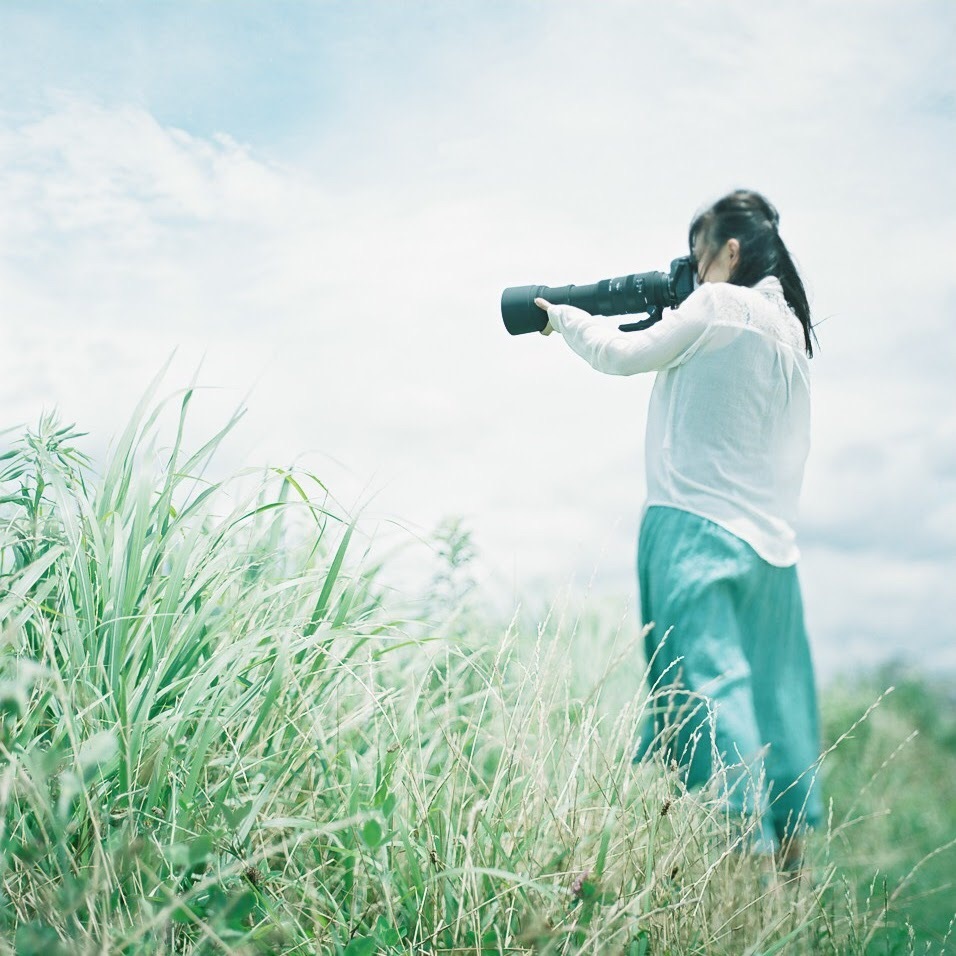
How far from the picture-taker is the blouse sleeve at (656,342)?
2322mm

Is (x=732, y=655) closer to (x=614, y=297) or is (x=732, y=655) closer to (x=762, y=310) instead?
(x=762, y=310)

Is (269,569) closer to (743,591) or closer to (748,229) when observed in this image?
(743,591)

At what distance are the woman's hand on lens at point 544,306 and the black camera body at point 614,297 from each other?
0.03 ft

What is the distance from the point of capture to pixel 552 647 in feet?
6.00

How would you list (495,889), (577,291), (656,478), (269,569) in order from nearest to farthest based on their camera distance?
(495,889) → (269,569) → (656,478) → (577,291)

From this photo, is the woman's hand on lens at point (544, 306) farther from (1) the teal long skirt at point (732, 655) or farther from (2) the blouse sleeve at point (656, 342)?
(1) the teal long skirt at point (732, 655)

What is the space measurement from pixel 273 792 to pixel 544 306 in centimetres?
153

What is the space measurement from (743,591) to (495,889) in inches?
43.6

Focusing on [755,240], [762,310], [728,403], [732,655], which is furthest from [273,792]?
[755,240]

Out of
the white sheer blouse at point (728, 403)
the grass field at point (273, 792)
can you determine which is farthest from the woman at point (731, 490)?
the grass field at point (273, 792)

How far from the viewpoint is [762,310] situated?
2.37 metres

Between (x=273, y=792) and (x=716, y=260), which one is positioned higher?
(x=716, y=260)

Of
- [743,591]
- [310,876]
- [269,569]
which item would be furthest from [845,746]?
[310,876]

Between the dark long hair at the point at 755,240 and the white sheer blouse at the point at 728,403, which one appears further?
the dark long hair at the point at 755,240
